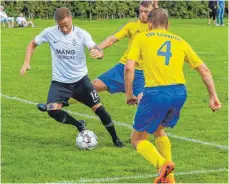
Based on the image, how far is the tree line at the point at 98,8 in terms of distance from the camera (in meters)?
45.0

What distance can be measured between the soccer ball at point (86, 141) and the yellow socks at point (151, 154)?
170cm

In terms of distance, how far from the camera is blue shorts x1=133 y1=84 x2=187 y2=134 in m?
7.24

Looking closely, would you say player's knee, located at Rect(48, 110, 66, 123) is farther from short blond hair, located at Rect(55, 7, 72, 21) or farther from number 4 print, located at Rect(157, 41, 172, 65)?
number 4 print, located at Rect(157, 41, 172, 65)

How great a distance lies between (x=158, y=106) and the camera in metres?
7.24

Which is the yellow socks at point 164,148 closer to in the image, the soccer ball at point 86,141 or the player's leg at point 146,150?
the player's leg at point 146,150

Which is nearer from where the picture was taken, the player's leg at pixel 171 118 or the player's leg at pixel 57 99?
the player's leg at pixel 171 118

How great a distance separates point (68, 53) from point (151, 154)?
2.64 m

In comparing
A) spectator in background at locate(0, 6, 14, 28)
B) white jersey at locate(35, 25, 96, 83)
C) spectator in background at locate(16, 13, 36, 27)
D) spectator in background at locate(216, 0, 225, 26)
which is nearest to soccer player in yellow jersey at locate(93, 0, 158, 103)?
white jersey at locate(35, 25, 96, 83)

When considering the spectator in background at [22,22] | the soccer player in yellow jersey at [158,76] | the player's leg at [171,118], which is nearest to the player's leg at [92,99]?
the player's leg at [171,118]

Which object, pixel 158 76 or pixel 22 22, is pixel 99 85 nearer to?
pixel 158 76

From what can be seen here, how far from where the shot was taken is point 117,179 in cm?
766

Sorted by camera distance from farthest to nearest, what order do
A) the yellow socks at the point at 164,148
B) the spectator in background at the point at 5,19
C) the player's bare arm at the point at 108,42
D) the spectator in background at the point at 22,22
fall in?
the spectator in background at the point at 22,22, the spectator in background at the point at 5,19, the player's bare arm at the point at 108,42, the yellow socks at the point at 164,148

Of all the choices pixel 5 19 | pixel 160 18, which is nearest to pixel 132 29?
pixel 160 18

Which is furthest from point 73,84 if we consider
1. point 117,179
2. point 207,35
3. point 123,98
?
point 207,35
